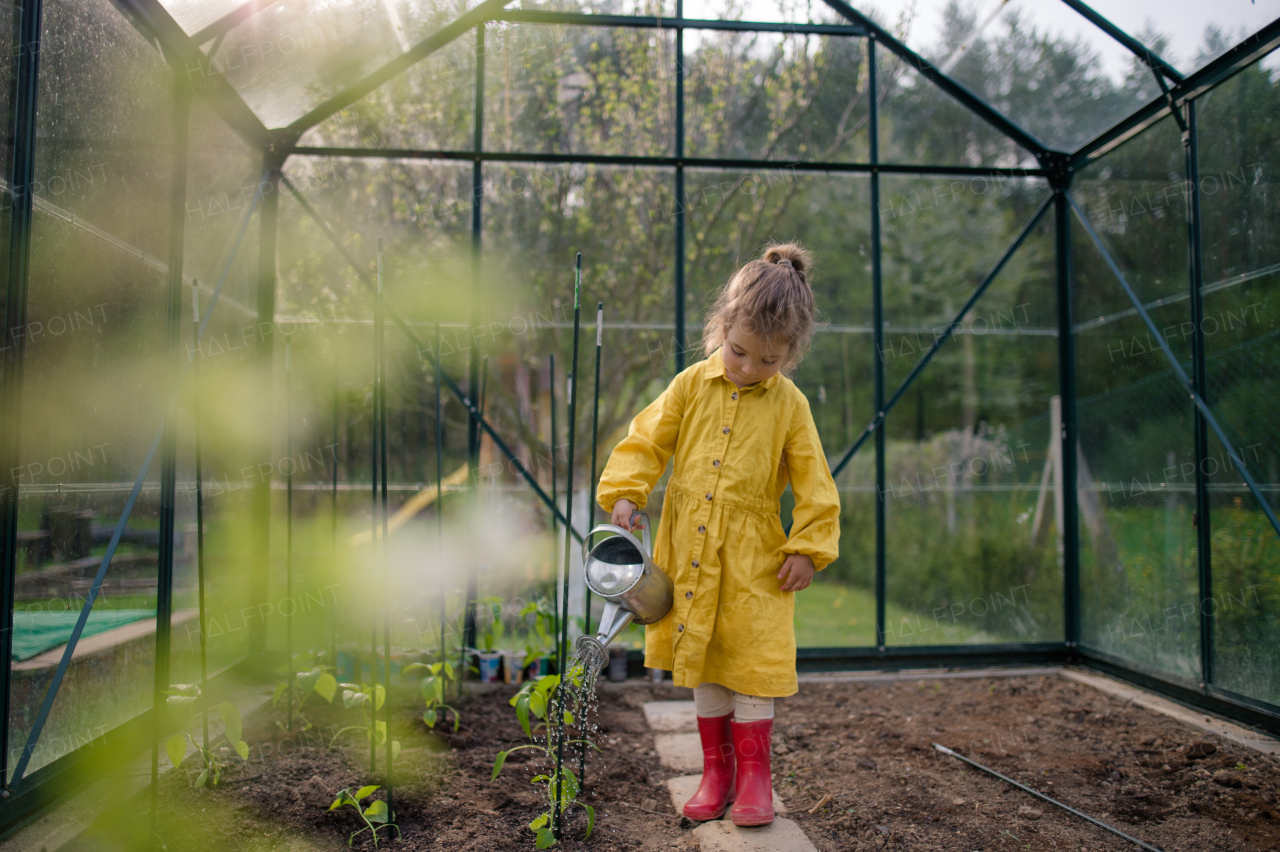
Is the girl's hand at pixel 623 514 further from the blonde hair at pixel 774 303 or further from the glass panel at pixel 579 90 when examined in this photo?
the glass panel at pixel 579 90

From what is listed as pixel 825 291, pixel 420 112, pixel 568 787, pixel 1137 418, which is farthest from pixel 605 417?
pixel 1137 418

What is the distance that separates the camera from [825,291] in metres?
3.82

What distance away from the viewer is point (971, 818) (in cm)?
196

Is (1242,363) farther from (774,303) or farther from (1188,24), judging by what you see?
(774,303)

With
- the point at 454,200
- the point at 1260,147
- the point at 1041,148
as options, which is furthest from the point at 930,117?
the point at 454,200

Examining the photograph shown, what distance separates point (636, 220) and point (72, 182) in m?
2.24

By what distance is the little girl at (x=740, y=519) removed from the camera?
1.86 metres

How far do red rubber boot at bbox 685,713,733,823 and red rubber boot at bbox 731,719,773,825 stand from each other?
7cm

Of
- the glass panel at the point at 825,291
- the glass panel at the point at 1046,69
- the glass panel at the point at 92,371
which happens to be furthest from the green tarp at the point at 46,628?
the glass panel at the point at 1046,69

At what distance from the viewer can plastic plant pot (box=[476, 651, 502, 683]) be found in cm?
315

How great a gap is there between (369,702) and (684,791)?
97 centimetres

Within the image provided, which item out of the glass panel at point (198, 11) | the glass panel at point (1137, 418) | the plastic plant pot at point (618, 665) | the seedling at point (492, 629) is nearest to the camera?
the glass panel at point (198, 11)

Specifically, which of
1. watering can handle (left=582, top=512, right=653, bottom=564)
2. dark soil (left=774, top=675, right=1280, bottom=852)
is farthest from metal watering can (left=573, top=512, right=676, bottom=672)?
dark soil (left=774, top=675, right=1280, bottom=852)

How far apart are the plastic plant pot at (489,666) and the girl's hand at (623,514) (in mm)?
1545
